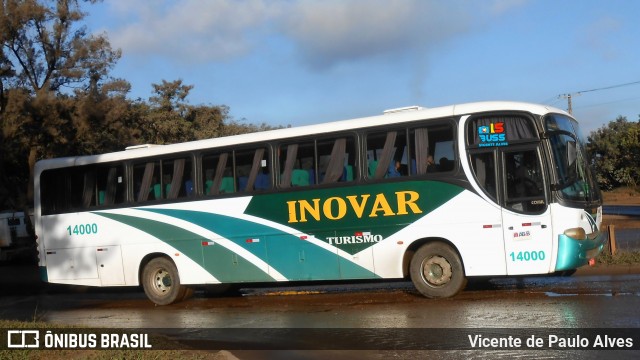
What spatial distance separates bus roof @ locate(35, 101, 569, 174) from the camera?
40.7 feet

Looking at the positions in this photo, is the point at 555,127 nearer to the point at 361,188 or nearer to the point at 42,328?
the point at 361,188

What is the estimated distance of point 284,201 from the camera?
14.1 meters

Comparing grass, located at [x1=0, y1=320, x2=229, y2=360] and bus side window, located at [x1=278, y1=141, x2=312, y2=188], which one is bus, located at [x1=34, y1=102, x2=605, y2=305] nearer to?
bus side window, located at [x1=278, y1=141, x2=312, y2=188]

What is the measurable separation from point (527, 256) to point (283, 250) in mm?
4597

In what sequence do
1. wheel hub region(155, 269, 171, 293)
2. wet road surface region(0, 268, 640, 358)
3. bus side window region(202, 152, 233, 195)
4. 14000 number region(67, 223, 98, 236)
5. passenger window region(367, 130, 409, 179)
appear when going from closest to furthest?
1. wet road surface region(0, 268, 640, 358)
2. passenger window region(367, 130, 409, 179)
3. bus side window region(202, 152, 233, 195)
4. wheel hub region(155, 269, 171, 293)
5. 14000 number region(67, 223, 98, 236)

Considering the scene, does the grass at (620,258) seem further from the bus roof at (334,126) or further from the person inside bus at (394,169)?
the person inside bus at (394,169)

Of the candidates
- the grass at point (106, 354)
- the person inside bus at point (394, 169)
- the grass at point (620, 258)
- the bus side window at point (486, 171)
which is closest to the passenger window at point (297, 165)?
the person inside bus at point (394, 169)

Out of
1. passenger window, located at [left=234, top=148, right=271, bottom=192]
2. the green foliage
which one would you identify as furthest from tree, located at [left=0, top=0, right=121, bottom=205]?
passenger window, located at [left=234, top=148, right=271, bottom=192]

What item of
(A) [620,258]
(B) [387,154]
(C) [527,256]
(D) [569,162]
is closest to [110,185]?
(B) [387,154]

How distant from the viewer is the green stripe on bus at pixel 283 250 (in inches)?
535

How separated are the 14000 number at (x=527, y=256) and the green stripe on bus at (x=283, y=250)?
A: 254 cm

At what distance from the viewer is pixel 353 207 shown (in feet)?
43.9

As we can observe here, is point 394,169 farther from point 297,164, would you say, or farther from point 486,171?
point 297,164

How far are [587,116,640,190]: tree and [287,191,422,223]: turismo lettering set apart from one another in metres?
40.6
